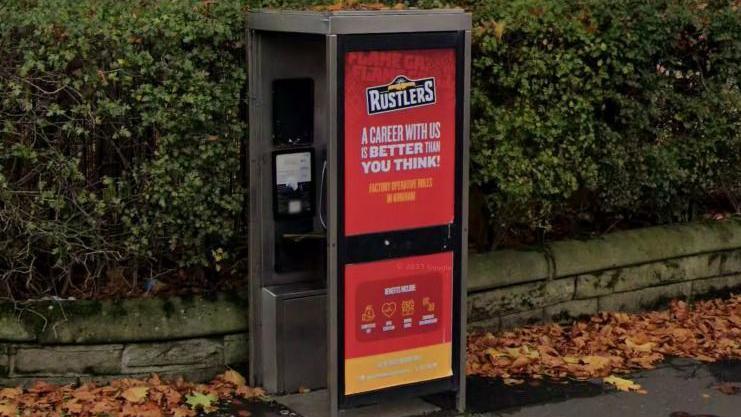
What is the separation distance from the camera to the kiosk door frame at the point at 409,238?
5867 mm

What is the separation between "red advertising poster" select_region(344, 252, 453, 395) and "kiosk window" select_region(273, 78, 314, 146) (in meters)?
0.97

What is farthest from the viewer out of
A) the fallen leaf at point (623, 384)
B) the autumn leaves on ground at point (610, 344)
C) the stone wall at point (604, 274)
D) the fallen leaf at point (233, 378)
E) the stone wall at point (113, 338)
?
the stone wall at point (604, 274)

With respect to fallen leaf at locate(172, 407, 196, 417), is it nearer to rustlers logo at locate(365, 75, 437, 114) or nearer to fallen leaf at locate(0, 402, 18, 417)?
fallen leaf at locate(0, 402, 18, 417)

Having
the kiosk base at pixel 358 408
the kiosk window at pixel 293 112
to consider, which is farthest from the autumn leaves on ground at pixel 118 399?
the kiosk window at pixel 293 112

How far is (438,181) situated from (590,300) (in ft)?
7.39

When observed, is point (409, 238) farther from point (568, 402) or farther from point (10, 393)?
point (10, 393)

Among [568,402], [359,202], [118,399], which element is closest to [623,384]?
[568,402]

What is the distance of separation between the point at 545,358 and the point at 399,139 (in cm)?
197

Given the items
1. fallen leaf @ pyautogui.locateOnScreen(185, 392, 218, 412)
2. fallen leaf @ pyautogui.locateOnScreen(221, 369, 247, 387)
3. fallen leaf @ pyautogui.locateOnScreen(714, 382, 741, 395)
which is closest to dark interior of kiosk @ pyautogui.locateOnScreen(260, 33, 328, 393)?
fallen leaf @ pyautogui.locateOnScreen(221, 369, 247, 387)

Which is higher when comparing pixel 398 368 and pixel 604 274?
pixel 604 274

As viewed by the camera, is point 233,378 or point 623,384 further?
point 623,384

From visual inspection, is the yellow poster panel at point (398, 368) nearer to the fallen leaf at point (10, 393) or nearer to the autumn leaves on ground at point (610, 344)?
the autumn leaves on ground at point (610, 344)

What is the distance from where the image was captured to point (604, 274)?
809 centimetres

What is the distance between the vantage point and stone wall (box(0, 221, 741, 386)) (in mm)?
6434
